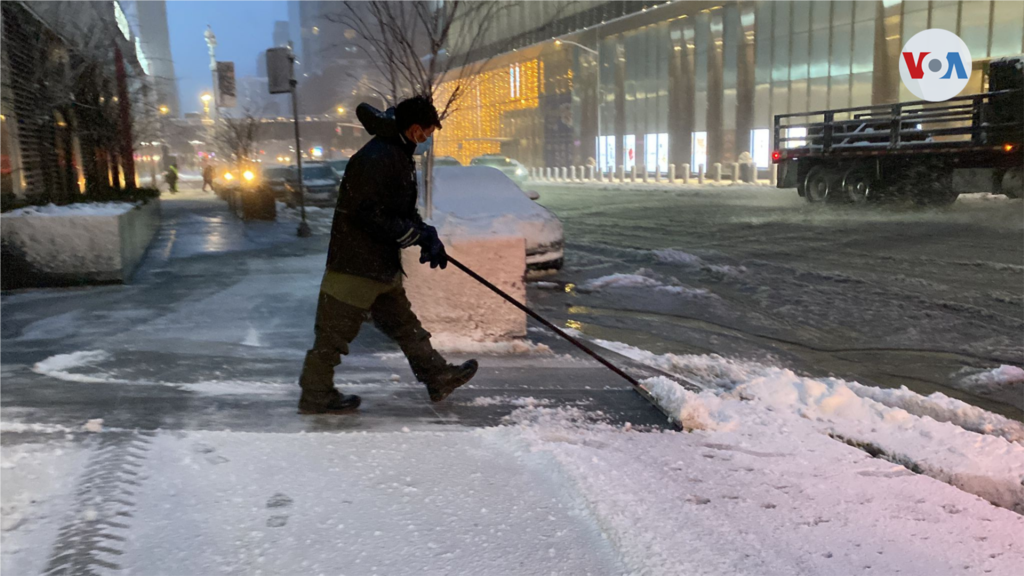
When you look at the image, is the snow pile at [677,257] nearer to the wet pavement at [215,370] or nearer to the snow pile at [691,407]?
the wet pavement at [215,370]

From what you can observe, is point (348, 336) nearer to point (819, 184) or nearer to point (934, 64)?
point (819, 184)

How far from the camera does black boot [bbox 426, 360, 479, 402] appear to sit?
13.7 feet

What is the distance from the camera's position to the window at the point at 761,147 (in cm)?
3684

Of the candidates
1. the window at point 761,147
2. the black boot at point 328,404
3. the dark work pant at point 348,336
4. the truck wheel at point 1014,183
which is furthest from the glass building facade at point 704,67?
the black boot at point 328,404

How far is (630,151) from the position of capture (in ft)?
156

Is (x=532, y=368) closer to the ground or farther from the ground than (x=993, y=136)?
closer to the ground

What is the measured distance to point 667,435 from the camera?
3857mm

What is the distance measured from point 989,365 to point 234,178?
27.0 meters

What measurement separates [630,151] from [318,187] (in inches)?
1041

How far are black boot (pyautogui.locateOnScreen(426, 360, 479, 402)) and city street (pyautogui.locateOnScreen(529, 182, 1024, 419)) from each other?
2.68 meters

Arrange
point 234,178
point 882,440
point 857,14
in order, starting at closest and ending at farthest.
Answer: point 882,440
point 234,178
point 857,14

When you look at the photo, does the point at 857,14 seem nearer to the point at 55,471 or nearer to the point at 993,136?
the point at 993,136

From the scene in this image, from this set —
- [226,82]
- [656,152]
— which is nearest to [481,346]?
[226,82]

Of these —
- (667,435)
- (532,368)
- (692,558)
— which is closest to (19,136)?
(532,368)
